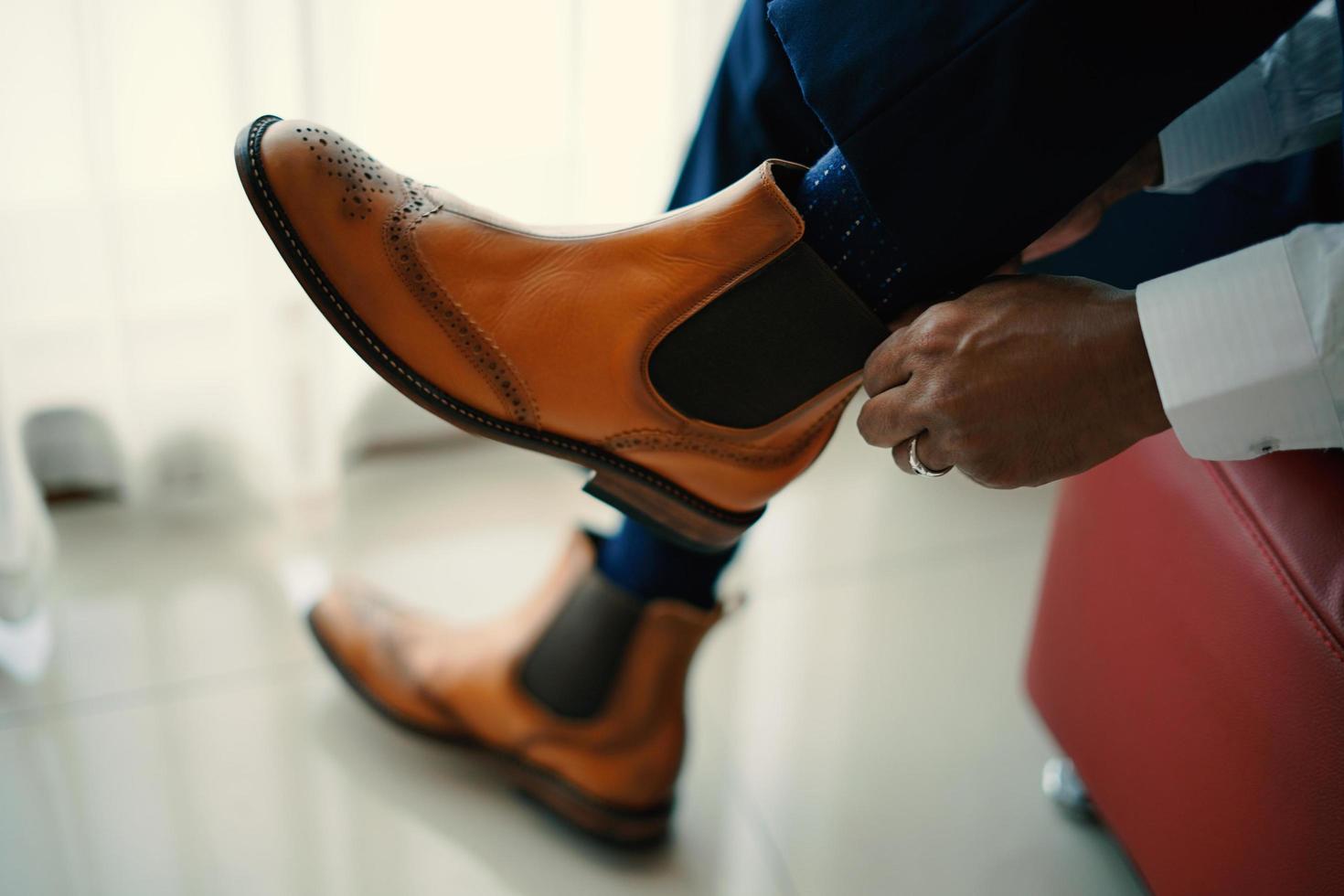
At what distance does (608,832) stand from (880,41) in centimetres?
62

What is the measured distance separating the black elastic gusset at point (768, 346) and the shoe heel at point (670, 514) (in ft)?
0.21

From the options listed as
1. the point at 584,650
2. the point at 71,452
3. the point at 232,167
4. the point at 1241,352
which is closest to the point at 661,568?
the point at 584,650

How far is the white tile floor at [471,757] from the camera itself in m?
0.94

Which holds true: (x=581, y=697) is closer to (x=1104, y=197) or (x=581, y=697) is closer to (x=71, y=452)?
(x=1104, y=197)

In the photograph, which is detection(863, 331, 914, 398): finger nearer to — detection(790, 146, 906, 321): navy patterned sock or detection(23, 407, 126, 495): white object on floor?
detection(790, 146, 906, 321): navy patterned sock

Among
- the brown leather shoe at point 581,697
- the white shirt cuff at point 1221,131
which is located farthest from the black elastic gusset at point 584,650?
the white shirt cuff at point 1221,131

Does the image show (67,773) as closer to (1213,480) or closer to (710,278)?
(710,278)

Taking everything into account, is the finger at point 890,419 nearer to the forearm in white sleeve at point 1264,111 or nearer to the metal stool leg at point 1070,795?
the forearm in white sleeve at point 1264,111

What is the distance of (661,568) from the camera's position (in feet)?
2.97

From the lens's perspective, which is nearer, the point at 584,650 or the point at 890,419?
the point at 890,419

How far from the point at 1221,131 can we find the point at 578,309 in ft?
1.45

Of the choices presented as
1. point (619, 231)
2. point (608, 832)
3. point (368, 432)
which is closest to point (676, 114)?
point (368, 432)

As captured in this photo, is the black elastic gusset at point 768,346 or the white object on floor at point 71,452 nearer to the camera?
the black elastic gusset at point 768,346

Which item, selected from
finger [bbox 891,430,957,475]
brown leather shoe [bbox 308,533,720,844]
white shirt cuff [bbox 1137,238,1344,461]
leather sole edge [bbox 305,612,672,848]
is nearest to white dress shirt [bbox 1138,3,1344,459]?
white shirt cuff [bbox 1137,238,1344,461]
